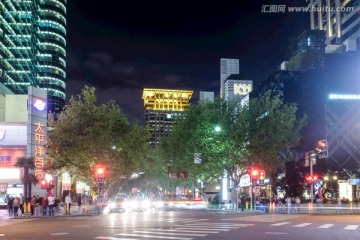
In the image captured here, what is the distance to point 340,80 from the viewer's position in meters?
86.8

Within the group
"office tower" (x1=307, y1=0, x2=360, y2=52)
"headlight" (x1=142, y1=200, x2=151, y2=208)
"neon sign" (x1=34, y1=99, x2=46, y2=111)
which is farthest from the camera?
"office tower" (x1=307, y1=0, x2=360, y2=52)

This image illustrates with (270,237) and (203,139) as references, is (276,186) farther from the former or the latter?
(270,237)

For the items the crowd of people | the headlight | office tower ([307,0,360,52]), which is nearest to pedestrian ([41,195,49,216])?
the crowd of people

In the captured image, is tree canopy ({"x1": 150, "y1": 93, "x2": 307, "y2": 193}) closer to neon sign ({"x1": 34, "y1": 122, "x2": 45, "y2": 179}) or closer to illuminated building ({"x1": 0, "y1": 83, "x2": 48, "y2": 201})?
neon sign ({"x1": 34, "y1": 122, "x2": 45, "y2": 179})

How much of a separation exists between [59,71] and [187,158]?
125756 millimetres

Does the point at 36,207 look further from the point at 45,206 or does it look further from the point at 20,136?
the point at 20,136

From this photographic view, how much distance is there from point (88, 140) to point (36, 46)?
128 m

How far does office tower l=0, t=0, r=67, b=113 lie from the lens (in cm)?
16512

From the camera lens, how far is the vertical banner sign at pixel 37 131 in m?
55.2

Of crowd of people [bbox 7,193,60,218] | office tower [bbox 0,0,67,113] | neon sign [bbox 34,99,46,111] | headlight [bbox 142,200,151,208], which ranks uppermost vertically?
office tower [bbox 0,0,67,113]

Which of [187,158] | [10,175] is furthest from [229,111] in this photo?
[10,175]

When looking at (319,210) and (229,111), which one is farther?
(229,111)

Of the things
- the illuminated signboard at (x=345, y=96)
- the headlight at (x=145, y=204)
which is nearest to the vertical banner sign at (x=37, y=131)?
the headlight at (x=145, y=204)

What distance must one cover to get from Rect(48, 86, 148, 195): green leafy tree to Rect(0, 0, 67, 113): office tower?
4210 inches
